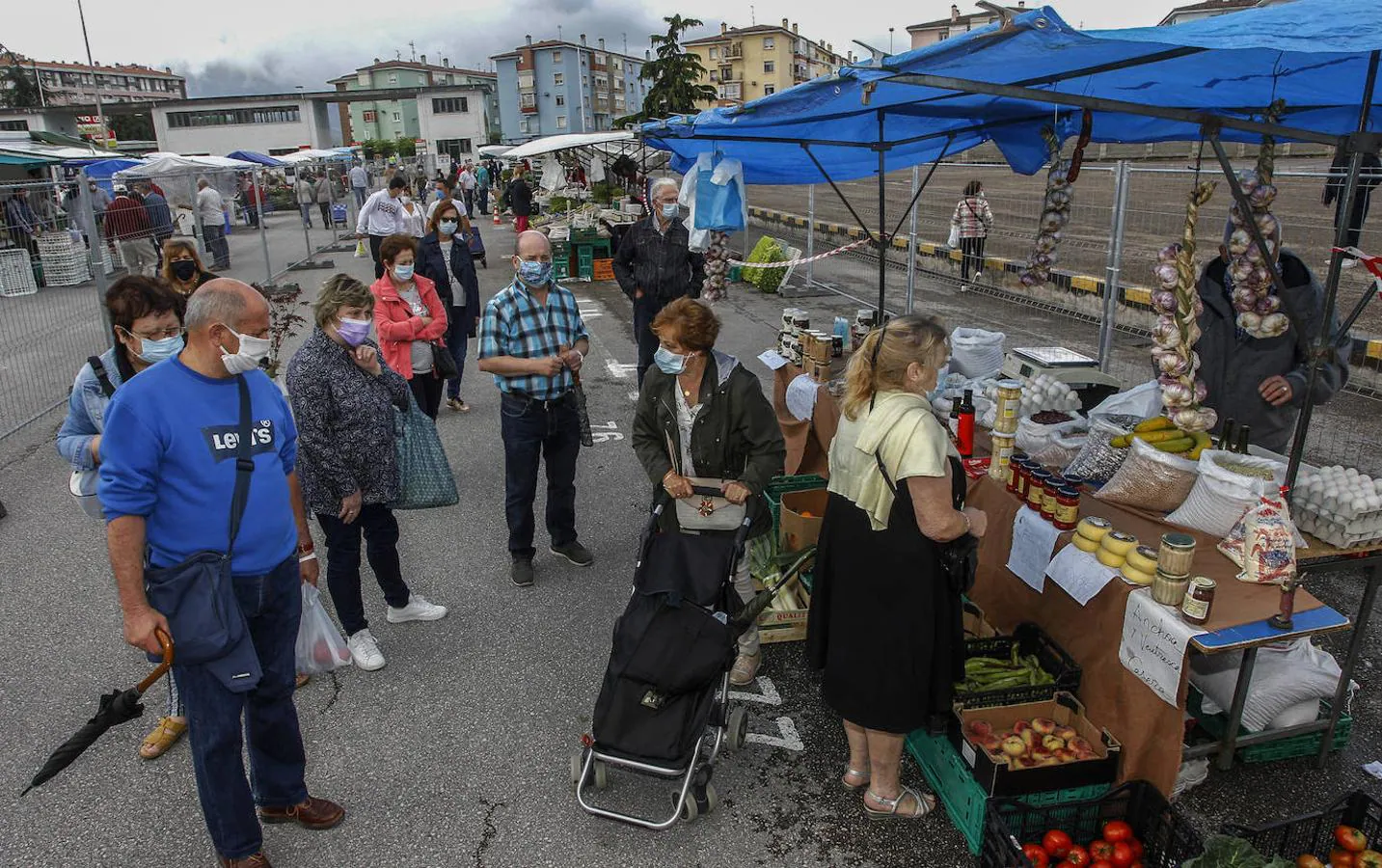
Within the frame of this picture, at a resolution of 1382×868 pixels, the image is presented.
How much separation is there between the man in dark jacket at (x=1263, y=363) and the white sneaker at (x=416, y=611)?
4189 millimetres

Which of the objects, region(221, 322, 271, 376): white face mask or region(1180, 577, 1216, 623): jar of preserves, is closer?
region(221, 322, 271, 376): white face mask

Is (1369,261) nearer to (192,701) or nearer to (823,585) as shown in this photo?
(823,585)

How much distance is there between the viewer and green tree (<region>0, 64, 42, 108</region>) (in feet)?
263

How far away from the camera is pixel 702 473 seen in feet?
13.1

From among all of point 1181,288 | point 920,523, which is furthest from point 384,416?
point 1181,288

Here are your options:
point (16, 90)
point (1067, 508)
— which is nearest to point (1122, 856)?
point (1067, 508)

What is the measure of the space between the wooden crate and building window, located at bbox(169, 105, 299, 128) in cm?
8196

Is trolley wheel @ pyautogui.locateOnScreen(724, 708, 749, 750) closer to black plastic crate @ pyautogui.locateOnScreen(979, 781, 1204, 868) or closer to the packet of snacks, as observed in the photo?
black plastic crate @ pyautogui.locateOnScreen(979, 781, 1204, 868)

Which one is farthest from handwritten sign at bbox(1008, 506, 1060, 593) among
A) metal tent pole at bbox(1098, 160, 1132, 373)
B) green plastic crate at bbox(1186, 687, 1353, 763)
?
metal tent pole at bbox(1098, 160, 1132, 373)

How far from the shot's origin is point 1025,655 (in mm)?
3713

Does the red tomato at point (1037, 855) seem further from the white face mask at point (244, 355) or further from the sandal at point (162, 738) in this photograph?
the sandal at point (162, 738)

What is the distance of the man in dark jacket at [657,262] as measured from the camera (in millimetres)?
7465

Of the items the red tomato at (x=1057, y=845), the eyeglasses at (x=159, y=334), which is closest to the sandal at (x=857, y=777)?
the red tomato at (x=1057, y=845)

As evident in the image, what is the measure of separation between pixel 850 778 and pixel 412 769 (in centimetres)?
184
